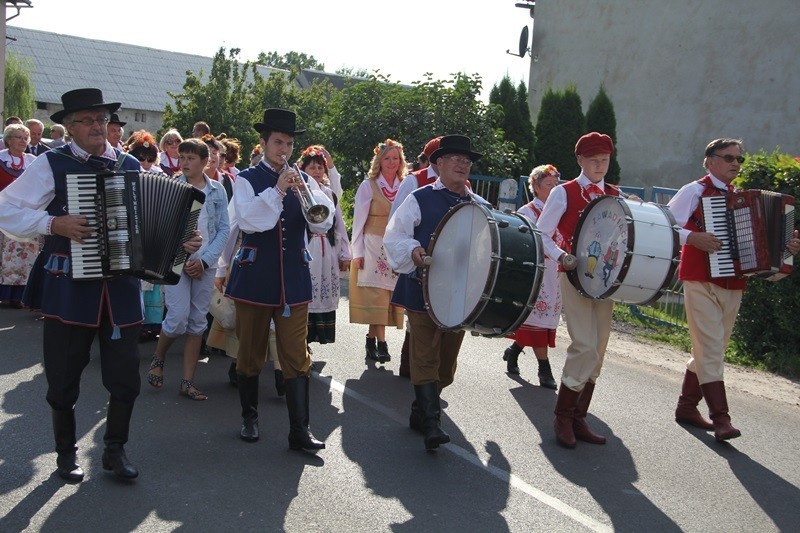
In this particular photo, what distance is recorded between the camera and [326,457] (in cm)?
571

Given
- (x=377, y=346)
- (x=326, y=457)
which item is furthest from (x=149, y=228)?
(x=377, y=346)

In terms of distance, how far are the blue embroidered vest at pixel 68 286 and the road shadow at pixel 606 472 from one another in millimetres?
2829

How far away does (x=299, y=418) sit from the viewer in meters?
5.72

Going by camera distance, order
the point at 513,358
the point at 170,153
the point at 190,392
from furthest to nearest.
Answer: the point at 170,153
the point at 513,358
the point at 190,392

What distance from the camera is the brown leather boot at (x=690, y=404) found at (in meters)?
6.90

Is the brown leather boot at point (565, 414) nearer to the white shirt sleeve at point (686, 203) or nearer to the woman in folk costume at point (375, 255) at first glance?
the white shirt sleeve at point (686, 203)

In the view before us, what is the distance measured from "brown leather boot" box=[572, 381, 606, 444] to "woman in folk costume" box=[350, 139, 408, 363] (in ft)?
8.44

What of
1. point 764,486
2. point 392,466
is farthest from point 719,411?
point 392,466

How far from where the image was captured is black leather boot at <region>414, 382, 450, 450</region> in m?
5.77

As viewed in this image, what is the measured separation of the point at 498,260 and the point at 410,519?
160 centimetres

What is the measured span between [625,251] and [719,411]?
152cm

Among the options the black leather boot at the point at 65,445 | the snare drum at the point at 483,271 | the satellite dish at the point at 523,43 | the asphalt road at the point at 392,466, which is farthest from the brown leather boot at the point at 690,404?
the satellite dish at the point at 523,43

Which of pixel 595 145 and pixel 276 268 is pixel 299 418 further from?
pixel 595 145

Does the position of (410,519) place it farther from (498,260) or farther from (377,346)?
(377,346)
